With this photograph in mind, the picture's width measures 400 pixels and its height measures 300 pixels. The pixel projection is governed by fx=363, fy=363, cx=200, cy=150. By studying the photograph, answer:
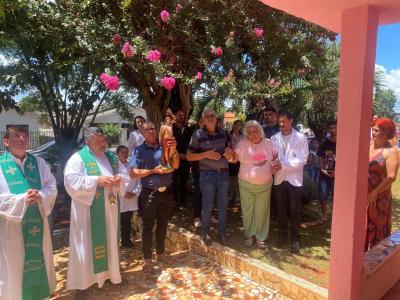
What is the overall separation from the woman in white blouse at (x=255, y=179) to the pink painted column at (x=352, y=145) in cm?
209

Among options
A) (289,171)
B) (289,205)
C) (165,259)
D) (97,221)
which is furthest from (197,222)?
(97,221)

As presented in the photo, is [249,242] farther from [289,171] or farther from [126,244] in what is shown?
[126,244]

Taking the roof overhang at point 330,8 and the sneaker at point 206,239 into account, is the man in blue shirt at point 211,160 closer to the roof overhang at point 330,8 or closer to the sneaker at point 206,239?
the sneaker at point 206,239

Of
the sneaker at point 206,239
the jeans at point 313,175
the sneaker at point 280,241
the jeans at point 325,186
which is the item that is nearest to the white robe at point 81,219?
the sneaker at point 206,239

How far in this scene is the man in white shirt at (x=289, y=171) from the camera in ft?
15.6

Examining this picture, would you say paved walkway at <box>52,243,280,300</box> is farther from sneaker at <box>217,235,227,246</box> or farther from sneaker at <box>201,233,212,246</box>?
sneaker at <box>217,235,227,246</box>

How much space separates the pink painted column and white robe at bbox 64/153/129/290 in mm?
2336

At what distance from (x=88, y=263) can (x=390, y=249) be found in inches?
122

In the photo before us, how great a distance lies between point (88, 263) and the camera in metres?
3.88

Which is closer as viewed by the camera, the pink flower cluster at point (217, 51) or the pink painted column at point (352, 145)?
the pink painted column at point (352, 145)

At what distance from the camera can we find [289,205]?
4.93 m

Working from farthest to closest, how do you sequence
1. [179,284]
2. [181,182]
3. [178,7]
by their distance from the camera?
[181,182] < [178,7] < [179,284]

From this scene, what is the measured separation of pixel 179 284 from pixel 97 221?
4.05 feet

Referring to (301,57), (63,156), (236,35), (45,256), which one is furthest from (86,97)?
(45,256)
